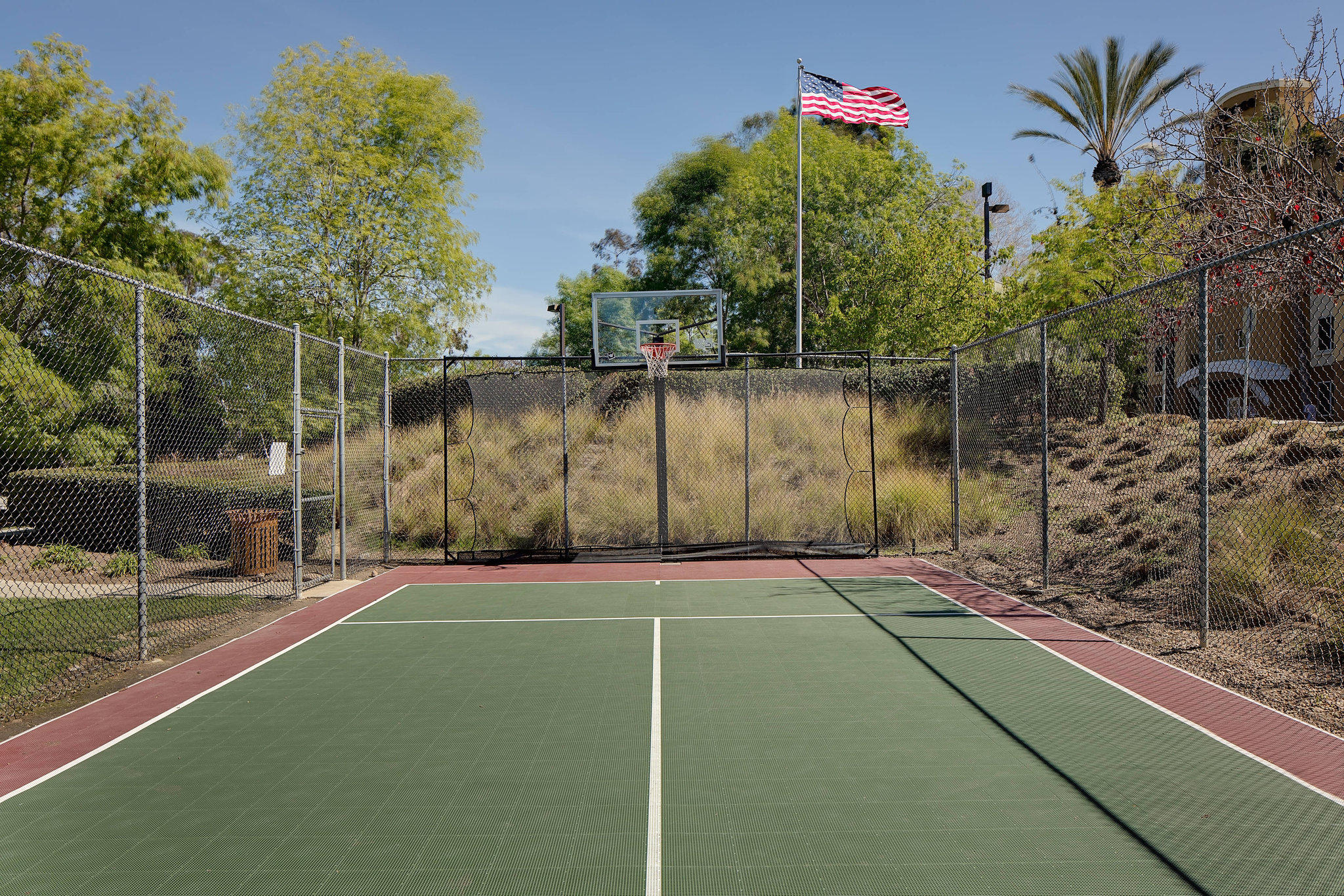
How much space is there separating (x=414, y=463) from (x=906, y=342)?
13.0 meters

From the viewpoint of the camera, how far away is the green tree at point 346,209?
1973 cm

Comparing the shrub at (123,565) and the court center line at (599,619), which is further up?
the shrub at (123,565)

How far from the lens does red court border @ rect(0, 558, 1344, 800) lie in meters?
4.79

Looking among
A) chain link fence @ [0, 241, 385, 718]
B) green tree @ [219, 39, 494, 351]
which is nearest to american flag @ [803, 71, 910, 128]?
green tree @ [219, 39, 494, 351]

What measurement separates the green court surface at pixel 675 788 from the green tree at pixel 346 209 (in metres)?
15.1

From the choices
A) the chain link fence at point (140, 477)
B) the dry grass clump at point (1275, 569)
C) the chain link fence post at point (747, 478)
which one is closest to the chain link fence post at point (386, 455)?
the chain link fence at point (140, 477)

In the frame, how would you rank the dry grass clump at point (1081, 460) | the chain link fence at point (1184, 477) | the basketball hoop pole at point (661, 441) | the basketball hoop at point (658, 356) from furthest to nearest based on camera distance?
the dry grass clump at point (1081, 460) → the basketball hoop at point (658, 356) → the basketball hoop pole at point (661, 441) → the chain link fence at point (1184, 477)

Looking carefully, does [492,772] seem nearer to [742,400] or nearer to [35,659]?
[35,659]

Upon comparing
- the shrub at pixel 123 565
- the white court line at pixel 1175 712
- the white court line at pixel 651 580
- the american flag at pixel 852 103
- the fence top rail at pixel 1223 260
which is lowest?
the white court line at pixel 1175 712

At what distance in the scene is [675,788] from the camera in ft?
14.4

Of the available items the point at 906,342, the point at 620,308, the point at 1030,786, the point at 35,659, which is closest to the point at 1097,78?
the point at 906,342

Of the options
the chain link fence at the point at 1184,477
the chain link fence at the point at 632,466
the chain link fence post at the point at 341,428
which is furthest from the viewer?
the chain link fence at the point at 632,466

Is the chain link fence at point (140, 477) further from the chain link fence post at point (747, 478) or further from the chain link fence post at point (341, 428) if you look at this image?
the chain link fence post at point (747, 478)

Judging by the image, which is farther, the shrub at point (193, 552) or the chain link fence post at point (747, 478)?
the chain link fence post at point (747, 478)
